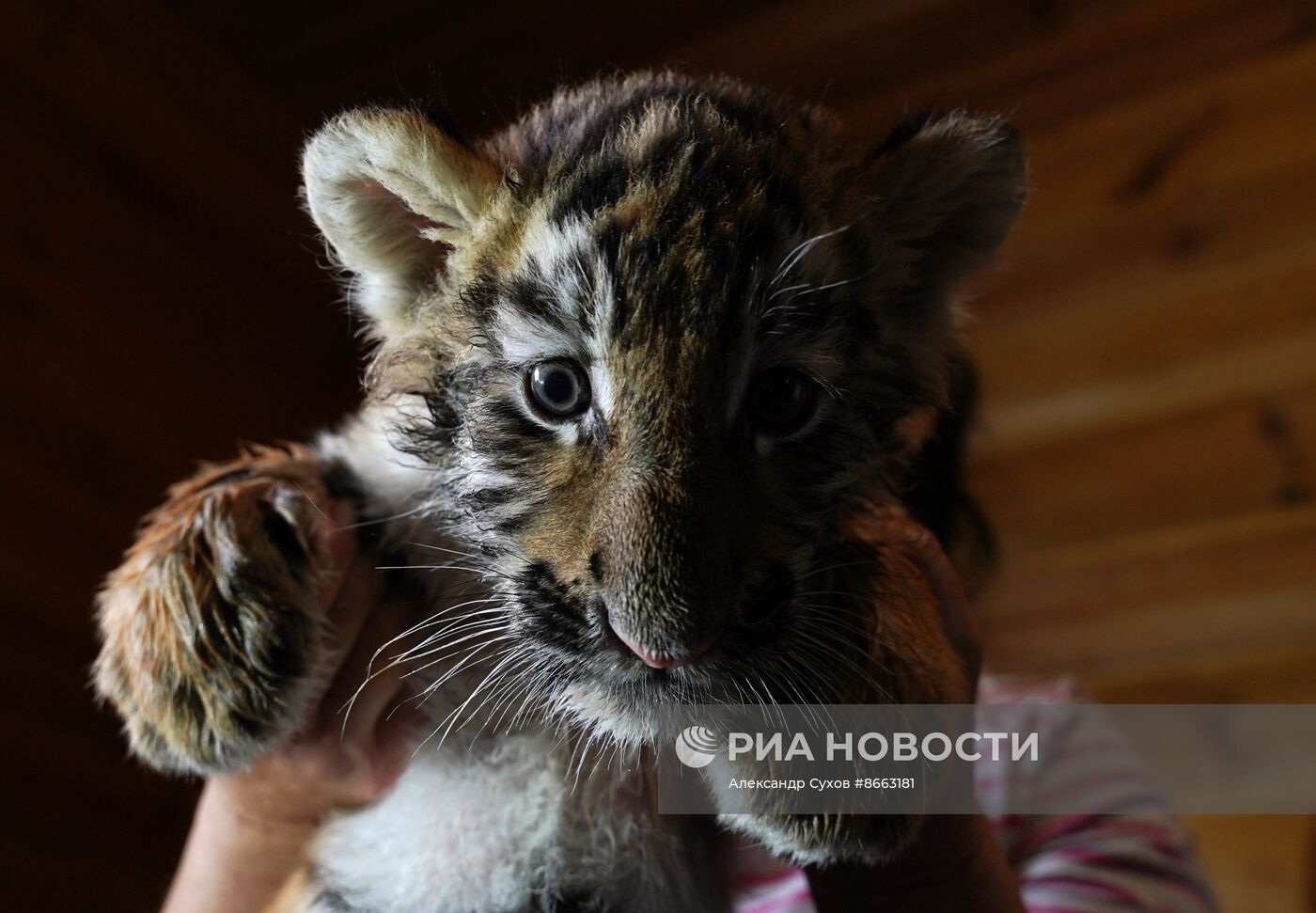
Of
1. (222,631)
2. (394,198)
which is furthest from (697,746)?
(394,198)

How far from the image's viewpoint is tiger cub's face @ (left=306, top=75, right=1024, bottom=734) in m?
0.77

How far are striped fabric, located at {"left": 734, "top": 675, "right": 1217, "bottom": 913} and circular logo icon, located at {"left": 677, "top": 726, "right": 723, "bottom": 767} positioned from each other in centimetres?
44

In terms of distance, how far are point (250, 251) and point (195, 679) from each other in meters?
1.58

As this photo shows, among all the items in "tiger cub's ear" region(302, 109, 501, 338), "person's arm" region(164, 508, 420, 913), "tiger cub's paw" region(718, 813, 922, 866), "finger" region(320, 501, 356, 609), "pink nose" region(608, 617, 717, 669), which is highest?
"tiger cub's ear" region(302, 109, 501, 338)

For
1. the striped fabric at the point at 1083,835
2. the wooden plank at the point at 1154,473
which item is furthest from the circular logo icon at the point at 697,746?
the wooden plank at the point at 1154,473

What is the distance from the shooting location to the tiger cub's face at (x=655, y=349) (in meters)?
0.77

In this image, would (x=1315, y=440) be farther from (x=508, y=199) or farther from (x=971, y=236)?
(x=508, y=199)

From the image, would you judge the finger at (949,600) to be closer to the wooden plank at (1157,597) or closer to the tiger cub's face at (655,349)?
the tiger cub's face at (655,349)

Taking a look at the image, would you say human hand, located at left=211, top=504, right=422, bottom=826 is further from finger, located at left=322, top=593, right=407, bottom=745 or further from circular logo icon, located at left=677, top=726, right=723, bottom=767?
circular logo icon, located at left=677, top=726, right=723, bottom=767

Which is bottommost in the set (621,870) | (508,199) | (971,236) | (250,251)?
(621,870)

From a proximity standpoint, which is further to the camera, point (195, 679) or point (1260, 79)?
point (1260, 79)

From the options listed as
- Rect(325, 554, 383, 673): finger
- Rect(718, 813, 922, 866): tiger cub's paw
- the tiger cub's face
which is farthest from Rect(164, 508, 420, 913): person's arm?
Rect(718, 813, 922, 866): tiger cub's paw

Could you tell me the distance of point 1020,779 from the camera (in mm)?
1634

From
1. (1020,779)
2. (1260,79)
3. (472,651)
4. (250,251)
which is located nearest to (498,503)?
(472,651)
